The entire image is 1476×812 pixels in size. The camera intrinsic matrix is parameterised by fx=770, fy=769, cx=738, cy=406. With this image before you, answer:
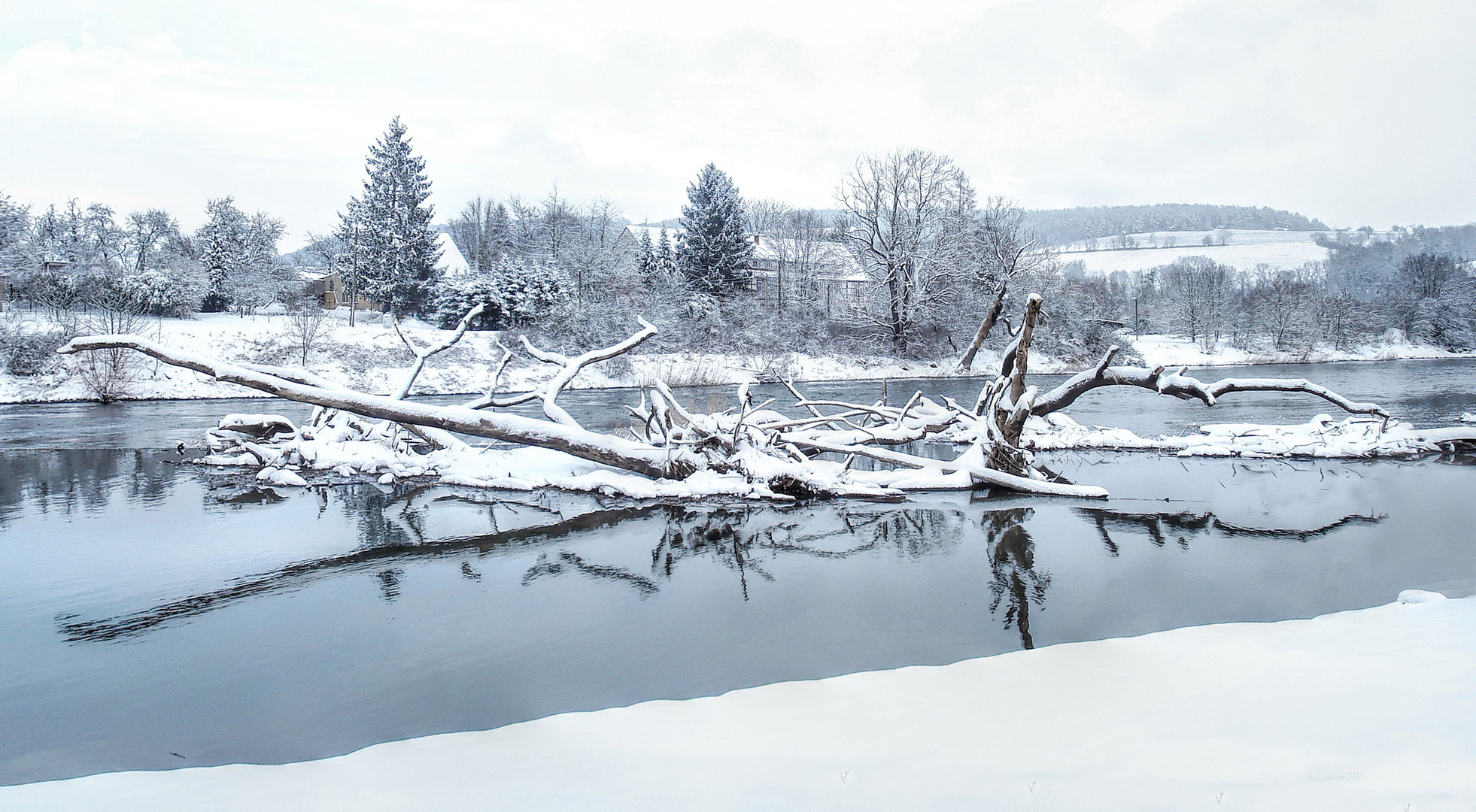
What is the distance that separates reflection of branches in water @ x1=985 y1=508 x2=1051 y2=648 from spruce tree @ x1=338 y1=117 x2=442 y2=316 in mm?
37715

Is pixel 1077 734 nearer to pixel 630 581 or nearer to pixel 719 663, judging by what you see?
pixel 719 663

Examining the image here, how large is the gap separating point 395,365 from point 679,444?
23.5 meters

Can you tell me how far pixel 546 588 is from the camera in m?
6.42

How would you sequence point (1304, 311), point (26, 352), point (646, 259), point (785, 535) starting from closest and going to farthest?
1. point (785, 535)
2. point (26, 352)
3. point (646, 259)
4. point (1304, 311)

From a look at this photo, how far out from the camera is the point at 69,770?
3586 mm

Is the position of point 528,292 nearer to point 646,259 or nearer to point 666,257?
point 666,257

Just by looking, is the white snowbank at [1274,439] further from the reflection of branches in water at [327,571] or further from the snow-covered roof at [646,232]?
the snow-covered roof at [646,232]

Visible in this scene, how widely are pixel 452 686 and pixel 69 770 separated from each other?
5.64 feet

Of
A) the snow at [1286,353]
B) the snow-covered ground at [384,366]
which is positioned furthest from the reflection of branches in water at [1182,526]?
the snow at [1286,353]

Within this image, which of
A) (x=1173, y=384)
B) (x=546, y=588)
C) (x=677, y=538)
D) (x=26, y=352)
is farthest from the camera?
(x=26, y=352)

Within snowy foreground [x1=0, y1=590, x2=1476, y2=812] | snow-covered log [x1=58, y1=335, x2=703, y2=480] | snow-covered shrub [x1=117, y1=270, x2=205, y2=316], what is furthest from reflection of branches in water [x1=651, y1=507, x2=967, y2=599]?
snow-covered shrub [x1=117, y1=270, x2=205, y2=316]

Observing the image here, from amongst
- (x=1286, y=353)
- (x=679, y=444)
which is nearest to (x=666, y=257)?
(x=1286, y=353)

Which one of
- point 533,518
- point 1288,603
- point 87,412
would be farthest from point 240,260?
point 1288,603

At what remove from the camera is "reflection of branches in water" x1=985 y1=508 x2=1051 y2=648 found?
567 centimetres
